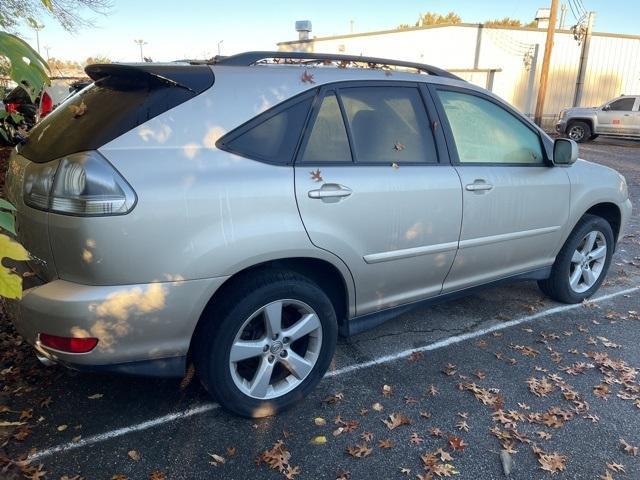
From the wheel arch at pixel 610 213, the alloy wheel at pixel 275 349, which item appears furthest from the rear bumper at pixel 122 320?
the wheel arch at pixel 610 213

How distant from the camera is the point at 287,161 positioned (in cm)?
262

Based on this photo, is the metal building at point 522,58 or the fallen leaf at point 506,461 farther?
the metal building at point 522,58

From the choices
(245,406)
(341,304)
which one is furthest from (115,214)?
(341,304)

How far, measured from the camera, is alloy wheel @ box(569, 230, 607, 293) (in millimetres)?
4414

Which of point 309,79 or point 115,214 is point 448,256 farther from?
point 115,214

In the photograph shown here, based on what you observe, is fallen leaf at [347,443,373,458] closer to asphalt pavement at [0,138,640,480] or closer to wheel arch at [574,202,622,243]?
asphalt pavement at [0,138,640,480]

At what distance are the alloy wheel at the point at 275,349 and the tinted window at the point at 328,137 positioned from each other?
78cm

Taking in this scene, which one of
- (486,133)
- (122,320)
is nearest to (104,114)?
(122,320)

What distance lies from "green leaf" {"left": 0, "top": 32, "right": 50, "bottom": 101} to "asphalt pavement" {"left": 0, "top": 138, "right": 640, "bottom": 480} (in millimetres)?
1784

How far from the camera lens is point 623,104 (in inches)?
765

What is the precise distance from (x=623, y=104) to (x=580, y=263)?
18.3m

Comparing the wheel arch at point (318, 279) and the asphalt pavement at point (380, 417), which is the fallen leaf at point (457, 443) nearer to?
the asphalt pavement at point (380, 417)

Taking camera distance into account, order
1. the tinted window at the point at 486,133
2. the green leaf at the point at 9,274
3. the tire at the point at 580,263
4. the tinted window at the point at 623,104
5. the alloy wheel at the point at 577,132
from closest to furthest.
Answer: the green leaf at the point at 9,274, the tinted window at the point at 486,133, the tire at the point at 580,263, the tinted window at the point at 623,104, the alloy wheel at the point at 577,132

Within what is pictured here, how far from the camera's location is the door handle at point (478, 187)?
330 cm
